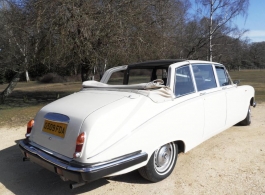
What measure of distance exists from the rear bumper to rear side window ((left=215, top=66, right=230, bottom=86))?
264cm

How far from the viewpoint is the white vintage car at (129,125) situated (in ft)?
9.13

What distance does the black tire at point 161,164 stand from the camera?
10.7 feet

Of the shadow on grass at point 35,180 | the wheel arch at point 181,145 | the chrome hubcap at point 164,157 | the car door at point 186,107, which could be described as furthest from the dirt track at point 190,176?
the car door at point 186,107

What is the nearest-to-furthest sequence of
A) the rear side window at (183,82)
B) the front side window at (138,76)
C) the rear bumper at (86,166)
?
the rear bumper at (86,166) < the rear side window at (183,82) < the front side window at (138,76)

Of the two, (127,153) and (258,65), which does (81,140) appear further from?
(258,65)

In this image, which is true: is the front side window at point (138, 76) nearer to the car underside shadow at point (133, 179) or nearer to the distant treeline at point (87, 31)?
the car underside shadow at point (133, 179)

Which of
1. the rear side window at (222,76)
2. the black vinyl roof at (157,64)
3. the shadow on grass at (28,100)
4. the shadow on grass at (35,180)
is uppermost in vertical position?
the black vinyl roof at (157,64)

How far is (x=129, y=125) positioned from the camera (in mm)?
2936

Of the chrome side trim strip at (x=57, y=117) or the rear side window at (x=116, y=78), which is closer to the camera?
the chrome side trim strip at (x=57, y=117)

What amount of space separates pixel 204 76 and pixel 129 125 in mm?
2118

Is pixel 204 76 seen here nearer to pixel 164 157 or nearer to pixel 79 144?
pixel 164 157

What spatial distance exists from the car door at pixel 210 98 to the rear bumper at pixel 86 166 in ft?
5.14

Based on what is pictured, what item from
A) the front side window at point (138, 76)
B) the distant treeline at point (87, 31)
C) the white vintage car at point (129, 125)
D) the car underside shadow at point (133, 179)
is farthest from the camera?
the distant treeline at point (87, 31)

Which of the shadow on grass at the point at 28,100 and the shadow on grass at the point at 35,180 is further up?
the shadow on grass at the point at 35,180
